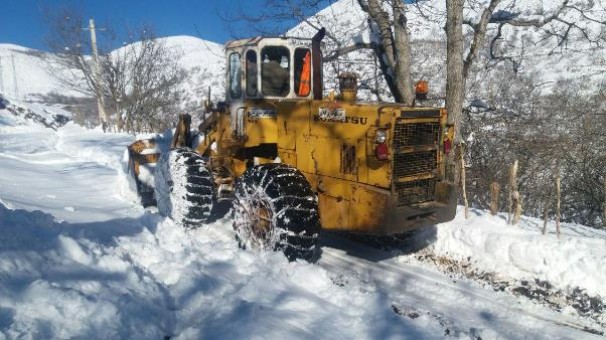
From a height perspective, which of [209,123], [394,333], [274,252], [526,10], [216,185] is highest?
[526,10]

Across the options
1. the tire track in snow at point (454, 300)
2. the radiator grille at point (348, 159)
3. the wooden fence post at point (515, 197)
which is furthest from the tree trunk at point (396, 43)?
the tire track in snow at point (454, 300)

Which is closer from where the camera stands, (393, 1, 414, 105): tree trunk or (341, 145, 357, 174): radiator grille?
(341, 145, 357, 174): radiator grille

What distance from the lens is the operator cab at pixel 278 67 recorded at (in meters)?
6.50

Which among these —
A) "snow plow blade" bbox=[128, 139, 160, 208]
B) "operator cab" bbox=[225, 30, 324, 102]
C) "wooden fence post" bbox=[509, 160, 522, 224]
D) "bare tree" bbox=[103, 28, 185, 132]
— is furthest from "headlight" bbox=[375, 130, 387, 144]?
"bare tree" bbox=[103, 28, 185, 132]

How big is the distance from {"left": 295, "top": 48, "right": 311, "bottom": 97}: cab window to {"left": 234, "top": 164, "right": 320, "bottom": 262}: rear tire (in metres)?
1.43

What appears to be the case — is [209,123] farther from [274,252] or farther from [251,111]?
[274,252]

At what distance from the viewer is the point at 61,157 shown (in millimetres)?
14484

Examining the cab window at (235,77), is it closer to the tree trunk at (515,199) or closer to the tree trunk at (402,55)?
the tree trunk at (402,55)

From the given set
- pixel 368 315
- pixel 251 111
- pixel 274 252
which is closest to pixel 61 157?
pixel 251 111

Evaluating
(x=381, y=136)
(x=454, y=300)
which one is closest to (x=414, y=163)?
(x=381, y=136)

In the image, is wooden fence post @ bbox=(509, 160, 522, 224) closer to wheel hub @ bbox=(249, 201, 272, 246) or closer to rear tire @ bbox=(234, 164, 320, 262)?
rear tire @ bbox=(234, 164, 320, 262)

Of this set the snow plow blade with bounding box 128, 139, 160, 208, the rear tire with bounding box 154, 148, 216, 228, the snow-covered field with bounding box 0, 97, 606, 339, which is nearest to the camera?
the snow-covered field with bounding box 0, 97, 606, 339

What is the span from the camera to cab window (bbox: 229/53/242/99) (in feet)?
22.4

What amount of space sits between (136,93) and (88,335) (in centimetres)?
2289
